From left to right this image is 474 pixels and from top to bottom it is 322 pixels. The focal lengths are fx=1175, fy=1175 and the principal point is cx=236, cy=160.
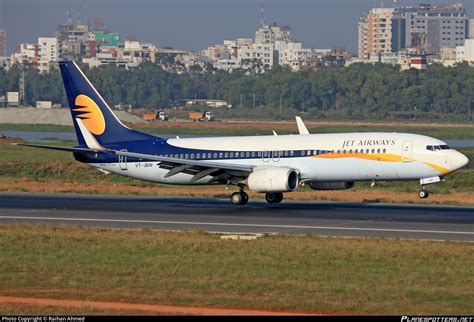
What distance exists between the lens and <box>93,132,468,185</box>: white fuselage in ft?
177

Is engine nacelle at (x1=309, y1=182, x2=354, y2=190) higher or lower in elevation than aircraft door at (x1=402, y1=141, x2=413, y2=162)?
lower

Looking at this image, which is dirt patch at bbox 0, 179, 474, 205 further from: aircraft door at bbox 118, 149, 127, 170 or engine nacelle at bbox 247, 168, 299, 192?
engine nacelle at bbox 247, 168, 299, 192

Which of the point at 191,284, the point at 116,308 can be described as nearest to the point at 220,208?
the point at 191,284

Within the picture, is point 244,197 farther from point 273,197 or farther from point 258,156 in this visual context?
point 258,156

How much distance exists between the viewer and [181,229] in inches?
1790

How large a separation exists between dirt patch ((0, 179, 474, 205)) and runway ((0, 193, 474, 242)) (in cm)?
365

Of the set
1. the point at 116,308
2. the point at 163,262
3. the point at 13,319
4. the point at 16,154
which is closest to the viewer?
the point at 13,319

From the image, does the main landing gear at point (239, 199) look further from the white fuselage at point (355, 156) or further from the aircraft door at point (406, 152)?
the aircraft door at point (406, 152)

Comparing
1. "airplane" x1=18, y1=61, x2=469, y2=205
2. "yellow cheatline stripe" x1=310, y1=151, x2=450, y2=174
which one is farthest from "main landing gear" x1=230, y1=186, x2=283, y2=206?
"yellow cheatline stripe" x1=310, y1=151, x2=450, y2=174

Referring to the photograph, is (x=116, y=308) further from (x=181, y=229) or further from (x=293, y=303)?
(x=181, y=229)

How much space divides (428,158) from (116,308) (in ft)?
96.3

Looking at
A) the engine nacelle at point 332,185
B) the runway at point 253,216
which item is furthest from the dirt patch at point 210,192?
the engine nacelle at point 332,185

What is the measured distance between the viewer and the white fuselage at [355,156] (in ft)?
177

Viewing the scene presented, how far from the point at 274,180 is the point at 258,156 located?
10.1 ft
